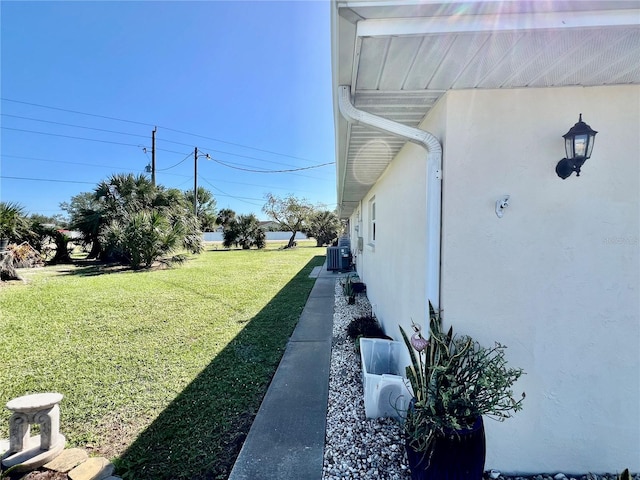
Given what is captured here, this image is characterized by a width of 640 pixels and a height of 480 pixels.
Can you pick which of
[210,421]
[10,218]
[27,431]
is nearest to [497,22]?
[210,421]

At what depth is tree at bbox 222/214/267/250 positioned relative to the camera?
91.2 ft

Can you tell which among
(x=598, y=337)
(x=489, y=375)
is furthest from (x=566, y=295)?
(x=489, y=375)

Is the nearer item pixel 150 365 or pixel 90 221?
pixel 150 365

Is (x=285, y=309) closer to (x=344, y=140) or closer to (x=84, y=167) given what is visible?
(x=344, y=140)

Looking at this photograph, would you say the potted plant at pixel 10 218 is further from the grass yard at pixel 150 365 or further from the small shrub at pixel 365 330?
the small shrub at pixel 365 330

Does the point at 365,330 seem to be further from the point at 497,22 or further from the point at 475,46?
the point at 497,22

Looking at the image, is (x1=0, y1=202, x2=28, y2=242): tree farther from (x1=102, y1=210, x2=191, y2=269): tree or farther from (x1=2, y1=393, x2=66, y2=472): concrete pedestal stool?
(x1=2, y1=393, x2=66, y2=472): concrete pedestal stool

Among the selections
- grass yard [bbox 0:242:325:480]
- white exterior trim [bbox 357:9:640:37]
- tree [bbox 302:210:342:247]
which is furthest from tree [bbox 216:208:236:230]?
white exterior trim [bbox 357:9:640:37]

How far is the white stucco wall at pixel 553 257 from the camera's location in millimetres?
2066

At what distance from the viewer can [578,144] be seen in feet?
6.24

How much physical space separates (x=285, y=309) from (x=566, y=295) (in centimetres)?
541

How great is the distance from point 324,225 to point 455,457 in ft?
105

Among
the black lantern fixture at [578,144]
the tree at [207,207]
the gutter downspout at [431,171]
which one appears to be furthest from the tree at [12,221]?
the tree at [207,207]

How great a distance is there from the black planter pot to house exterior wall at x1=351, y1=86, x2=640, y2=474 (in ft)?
1.57
